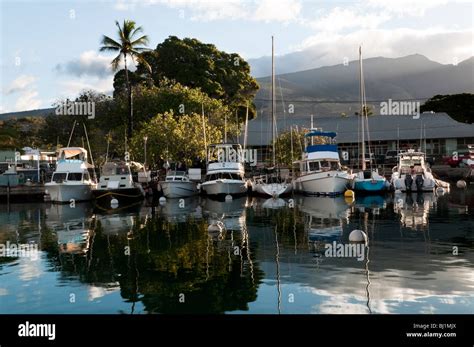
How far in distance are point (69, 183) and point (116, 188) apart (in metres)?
4.33

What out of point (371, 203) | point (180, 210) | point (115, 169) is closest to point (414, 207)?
point (371, 203)

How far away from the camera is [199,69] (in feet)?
270

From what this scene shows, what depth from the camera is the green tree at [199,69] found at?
266 feet

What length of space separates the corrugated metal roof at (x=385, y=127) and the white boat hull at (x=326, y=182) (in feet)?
114

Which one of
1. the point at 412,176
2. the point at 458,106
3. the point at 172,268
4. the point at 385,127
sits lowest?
the point at 172,268

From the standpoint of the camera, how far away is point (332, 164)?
51062 mm

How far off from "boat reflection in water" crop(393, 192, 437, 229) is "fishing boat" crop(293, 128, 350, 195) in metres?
5.29

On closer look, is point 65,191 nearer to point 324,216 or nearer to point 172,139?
point 172,139

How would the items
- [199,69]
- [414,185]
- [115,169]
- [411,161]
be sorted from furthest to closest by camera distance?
1. [199,69]
2. [411,161]
3. [414,185]
4. [115,169]

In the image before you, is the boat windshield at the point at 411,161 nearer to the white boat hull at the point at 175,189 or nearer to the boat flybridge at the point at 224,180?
the boat flybridge at the point at 224,180

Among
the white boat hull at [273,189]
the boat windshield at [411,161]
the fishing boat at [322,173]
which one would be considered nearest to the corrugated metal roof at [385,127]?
the boat windshield at [411,161]
